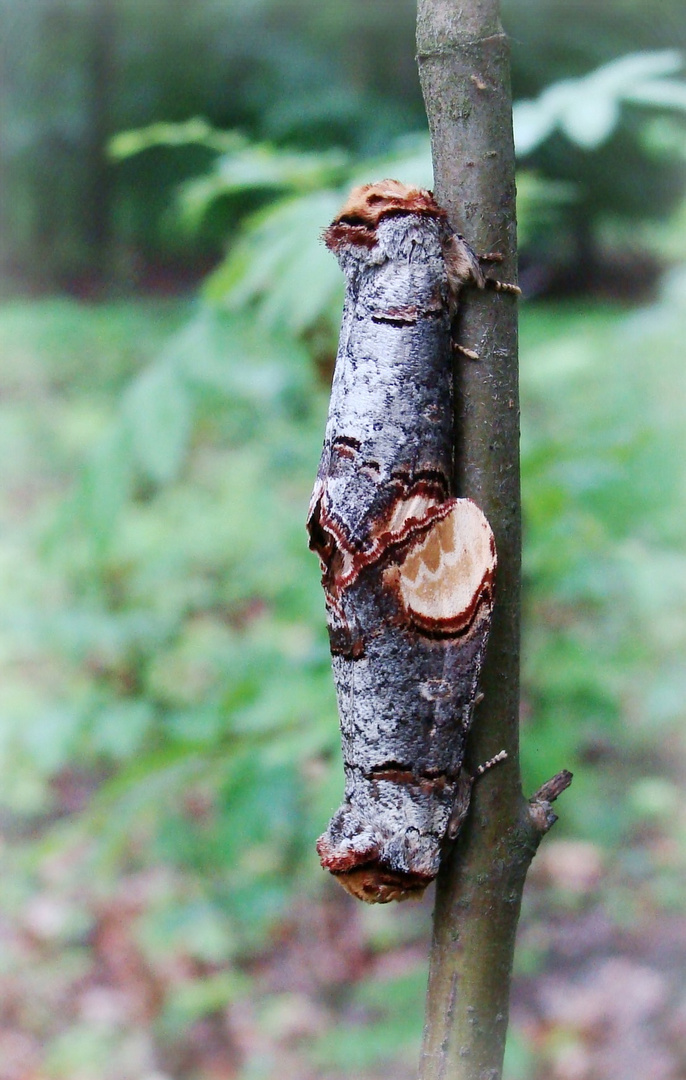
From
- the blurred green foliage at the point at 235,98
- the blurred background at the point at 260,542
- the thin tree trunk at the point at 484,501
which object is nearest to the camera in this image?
the thin tree trunk at the point at 484,501

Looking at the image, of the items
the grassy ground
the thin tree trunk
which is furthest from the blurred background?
the thin tree trunk

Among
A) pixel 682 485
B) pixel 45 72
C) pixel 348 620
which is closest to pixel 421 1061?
pixel 348 620


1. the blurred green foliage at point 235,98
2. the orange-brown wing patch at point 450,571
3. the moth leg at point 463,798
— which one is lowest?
the moth leg at point 463,798

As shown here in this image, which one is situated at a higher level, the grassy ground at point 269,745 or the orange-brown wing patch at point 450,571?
the grassy ground at point 269,745

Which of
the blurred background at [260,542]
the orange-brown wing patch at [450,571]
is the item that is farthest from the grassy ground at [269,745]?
Result: the orange-brown wing patch at [450,571]

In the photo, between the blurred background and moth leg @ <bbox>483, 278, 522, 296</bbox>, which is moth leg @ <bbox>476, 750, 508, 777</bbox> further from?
the blurred background

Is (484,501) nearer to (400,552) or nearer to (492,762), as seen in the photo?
(400,552)

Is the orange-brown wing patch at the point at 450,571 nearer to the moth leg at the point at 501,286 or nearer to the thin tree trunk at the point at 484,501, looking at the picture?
the thin tree trunk at the point at 484,501
